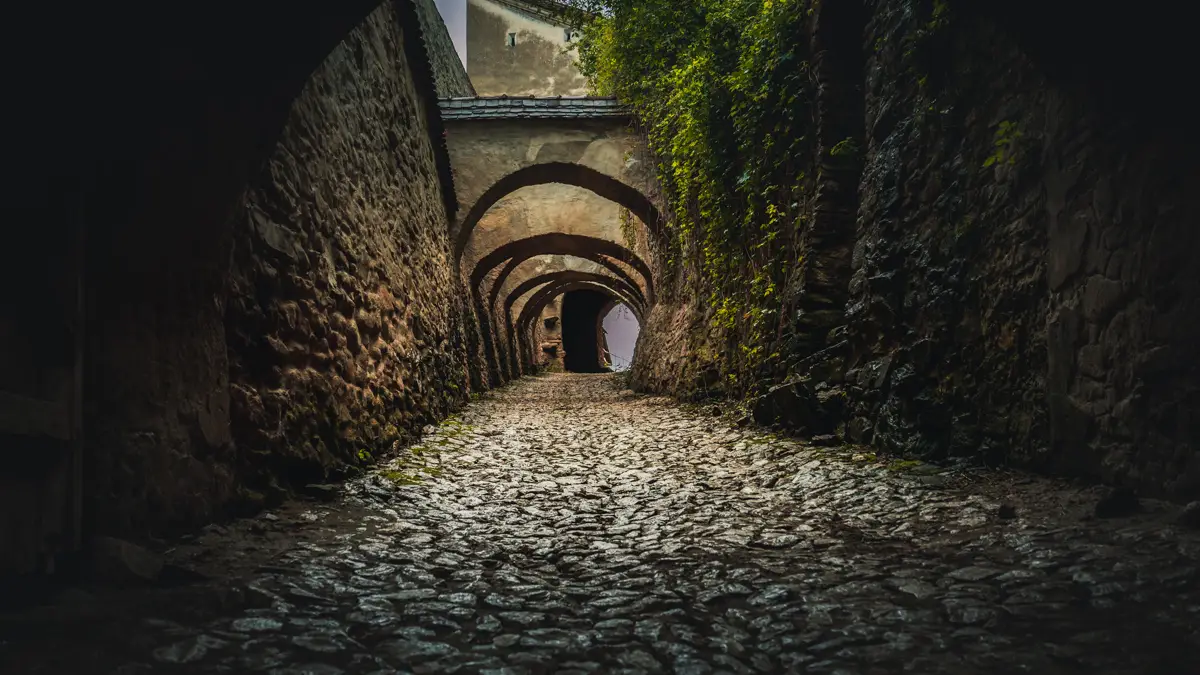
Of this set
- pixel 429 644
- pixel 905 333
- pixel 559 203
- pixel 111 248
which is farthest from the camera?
pixel 559 203

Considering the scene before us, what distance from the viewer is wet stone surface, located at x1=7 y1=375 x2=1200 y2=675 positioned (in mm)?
1966

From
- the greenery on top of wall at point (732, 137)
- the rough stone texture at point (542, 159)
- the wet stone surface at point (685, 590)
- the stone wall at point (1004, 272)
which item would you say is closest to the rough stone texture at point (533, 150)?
the rough stone texture at point (542, 159)

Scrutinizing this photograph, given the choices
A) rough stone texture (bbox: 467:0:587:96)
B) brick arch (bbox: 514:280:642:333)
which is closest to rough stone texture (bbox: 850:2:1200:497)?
rough stone texture (bbox: 467:0:587:96)

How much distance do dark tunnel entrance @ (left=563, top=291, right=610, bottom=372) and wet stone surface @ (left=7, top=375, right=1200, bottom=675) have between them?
86.5 feet

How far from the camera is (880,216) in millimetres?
5078

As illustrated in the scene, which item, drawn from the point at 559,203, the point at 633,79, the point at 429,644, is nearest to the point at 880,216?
the point at 429,644

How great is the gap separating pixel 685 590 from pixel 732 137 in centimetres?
575

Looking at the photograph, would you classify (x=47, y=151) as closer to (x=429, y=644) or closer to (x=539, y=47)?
(x=429, y=644)

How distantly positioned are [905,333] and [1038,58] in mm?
1986

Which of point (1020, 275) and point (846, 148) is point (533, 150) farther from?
point (1020, 275)

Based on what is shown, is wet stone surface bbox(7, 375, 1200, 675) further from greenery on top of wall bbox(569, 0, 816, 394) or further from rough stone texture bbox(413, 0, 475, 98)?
rough stone texture bbox(413, 0, 475, 98)

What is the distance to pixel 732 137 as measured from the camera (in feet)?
24.3

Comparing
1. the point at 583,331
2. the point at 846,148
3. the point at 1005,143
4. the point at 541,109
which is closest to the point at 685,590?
the point at 1005,143

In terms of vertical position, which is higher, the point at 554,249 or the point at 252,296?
the point at 554,249
